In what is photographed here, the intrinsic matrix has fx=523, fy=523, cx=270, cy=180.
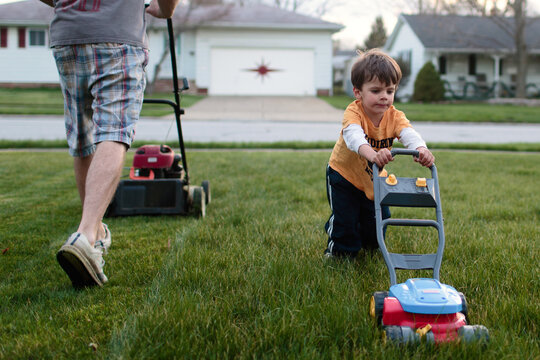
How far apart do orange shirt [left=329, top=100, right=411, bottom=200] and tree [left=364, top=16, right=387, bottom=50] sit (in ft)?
170

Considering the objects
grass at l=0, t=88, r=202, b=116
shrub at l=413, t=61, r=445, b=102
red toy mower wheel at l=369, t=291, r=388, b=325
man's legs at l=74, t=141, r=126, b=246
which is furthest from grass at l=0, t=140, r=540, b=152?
shrub at l=413, t=61, r=445, b=102

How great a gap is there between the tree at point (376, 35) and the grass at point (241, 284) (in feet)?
168

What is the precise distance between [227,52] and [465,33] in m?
14.4

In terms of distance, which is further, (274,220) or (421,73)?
(421,73)

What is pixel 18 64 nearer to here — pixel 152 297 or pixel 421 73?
pixel 421 73

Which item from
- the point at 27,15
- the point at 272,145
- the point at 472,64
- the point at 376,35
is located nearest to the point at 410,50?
the point at 472,64

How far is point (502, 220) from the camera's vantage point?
3977 millimetres

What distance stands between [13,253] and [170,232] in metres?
0.99

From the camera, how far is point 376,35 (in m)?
54.2

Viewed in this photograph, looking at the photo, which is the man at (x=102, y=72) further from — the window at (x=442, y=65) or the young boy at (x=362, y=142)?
the window at (x=442, y=65)

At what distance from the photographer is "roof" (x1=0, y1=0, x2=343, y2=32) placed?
90.6 ft

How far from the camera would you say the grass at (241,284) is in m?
1.89

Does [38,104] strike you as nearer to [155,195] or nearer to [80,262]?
[155,195]

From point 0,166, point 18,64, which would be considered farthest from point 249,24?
point 0,166
